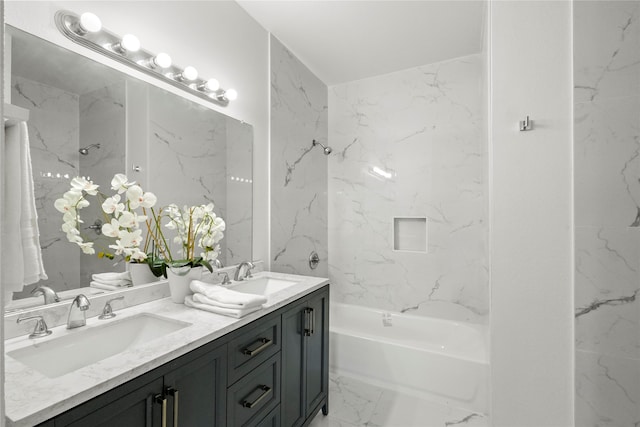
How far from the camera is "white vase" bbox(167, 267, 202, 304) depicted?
1443mm

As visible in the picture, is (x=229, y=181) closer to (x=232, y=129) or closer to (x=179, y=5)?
(x=232, y=129)

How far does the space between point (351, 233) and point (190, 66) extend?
2.05 m

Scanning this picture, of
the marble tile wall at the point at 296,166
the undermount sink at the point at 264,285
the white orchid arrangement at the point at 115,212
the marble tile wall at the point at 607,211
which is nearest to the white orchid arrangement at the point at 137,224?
the white orchid arrangement at the point at 115,212

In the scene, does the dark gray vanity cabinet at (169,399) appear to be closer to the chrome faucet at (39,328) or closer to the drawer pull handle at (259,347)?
the drawer pull handle at (259,347)

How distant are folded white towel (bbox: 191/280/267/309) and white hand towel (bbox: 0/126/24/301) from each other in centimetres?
68

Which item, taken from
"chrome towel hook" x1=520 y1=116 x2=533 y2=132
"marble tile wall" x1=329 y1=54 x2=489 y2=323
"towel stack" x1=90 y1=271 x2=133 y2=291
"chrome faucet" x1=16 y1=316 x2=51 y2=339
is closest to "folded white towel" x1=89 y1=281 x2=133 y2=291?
"towel stack" x1=90 y1=271 x2=133 y2=291

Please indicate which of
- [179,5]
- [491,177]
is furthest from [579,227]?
[179,5]

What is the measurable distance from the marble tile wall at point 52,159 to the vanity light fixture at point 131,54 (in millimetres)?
255

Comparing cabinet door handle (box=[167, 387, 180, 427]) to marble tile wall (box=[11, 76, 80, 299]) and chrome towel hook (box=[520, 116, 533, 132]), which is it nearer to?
marble tile wall (box=[11, 76, 80, 299])

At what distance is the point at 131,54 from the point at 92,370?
132 cm

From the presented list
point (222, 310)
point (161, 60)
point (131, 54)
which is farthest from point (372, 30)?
point (222, 310)

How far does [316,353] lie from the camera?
1.82 metres

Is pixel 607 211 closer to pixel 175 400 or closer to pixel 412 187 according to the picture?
pixel 412 187

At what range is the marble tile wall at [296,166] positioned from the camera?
247 cm
